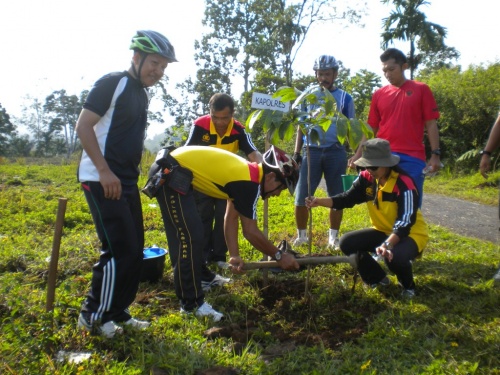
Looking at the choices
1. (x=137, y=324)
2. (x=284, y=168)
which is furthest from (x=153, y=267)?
(x=284, y=168)

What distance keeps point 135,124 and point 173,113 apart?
32.8 meters

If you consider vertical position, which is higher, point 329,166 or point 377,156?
point 377,156

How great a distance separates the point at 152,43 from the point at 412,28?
1890 centimetres

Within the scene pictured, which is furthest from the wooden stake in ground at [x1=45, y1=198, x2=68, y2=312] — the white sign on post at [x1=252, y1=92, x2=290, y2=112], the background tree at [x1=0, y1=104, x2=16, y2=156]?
the background tree at [x1=0, y1=104, x2=16, y2=156]

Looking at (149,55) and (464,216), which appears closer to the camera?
(149,55)

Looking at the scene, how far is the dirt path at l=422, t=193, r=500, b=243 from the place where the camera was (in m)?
6.32

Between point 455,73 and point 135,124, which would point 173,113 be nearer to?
point 455,73

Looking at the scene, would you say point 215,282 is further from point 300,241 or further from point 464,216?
point 464,216

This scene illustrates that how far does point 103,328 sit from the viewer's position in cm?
304

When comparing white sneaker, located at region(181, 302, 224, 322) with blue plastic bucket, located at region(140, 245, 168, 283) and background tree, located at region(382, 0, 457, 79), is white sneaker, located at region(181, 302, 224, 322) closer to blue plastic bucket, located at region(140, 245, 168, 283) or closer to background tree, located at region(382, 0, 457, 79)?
blue plastic bucket, located at region(140, 245, 168, 283)

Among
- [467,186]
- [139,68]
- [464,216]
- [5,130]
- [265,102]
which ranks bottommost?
[5,130]

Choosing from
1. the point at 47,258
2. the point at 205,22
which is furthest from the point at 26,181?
the point at 205,22

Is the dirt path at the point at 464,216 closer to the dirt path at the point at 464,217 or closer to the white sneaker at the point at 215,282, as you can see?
the dirt path at the point at 464,217

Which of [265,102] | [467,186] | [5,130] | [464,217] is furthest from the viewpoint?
[5,130]
